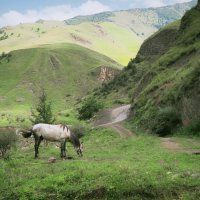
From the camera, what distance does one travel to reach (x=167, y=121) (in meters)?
48.2

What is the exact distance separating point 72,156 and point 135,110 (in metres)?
35.6

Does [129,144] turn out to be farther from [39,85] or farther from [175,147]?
[39,85]

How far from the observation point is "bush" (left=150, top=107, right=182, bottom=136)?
48.0 metres

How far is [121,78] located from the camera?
12400 cm

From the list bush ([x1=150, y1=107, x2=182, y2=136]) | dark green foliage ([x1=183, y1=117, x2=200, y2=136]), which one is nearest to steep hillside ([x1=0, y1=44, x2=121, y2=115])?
bush ([x1=150, y1=107, x2=182, y2=136])

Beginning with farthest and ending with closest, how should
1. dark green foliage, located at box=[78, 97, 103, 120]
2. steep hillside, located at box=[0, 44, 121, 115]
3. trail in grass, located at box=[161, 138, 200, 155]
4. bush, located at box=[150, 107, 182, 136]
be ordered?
steep hillside, located at box=[0, 44, 121, 115] → dark green foliage, located at box=[78, 97, 103, 120] → bush, located at box=[150, 107, 182, 136] → trail in grass, located at box=[161, 138, 200, 155]

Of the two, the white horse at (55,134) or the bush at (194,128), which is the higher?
the white horse at (55,134)

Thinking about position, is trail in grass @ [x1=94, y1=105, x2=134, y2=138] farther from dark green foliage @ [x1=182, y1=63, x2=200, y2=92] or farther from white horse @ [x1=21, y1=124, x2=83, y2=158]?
white horse @ [x1=21, y1=124, x2=83, y2=158]

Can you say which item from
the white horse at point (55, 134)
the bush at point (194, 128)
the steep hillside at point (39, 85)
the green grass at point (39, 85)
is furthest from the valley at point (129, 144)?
the steep hillside at point (39, 85)

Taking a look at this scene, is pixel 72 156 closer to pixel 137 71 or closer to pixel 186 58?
pixel 186 58

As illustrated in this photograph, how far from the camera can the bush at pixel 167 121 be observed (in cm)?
4804

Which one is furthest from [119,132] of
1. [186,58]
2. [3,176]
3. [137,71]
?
[137,71]

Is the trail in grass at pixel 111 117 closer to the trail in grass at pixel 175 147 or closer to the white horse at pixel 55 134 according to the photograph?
the trail in grass at pixel 175 147

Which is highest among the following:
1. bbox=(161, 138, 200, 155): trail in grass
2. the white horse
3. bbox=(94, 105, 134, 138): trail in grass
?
the white horse
